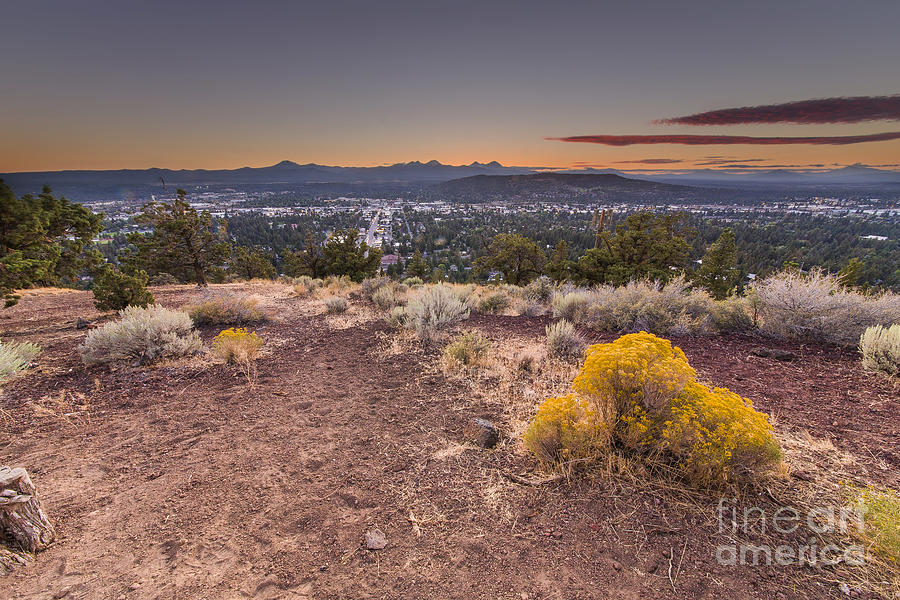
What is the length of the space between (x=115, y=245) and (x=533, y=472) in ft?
296

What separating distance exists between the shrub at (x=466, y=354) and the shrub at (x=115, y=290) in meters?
7.63

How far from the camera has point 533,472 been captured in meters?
3.26

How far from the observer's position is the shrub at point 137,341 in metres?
5.83

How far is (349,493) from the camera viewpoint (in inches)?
124

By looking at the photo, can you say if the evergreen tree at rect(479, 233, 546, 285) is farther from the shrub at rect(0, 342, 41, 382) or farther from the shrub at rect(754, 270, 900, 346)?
the shrub at rect(0, 342, 41, 382)

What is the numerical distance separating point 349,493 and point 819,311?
834cm

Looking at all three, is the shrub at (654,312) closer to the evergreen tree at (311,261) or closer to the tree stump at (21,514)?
the tree stump at (21,514)

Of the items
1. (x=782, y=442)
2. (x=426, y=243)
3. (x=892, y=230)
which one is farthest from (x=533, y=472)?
(x=892, y=230)

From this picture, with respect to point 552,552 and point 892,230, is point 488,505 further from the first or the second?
point 892,230

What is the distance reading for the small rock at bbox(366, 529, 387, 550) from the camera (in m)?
2.61

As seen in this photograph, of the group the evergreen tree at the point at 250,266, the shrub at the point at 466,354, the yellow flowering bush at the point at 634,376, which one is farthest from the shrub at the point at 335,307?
the evergreen tree at the point at 250,266

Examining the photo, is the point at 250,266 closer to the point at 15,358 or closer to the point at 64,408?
the point at 15,358

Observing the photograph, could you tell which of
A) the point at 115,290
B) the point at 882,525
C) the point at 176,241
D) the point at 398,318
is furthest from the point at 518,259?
the point at 882,525

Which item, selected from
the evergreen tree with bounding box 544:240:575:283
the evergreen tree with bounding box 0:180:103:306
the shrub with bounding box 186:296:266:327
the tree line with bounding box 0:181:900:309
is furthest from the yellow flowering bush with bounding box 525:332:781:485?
the evergreen tree with bounding box 544:240:575:283
